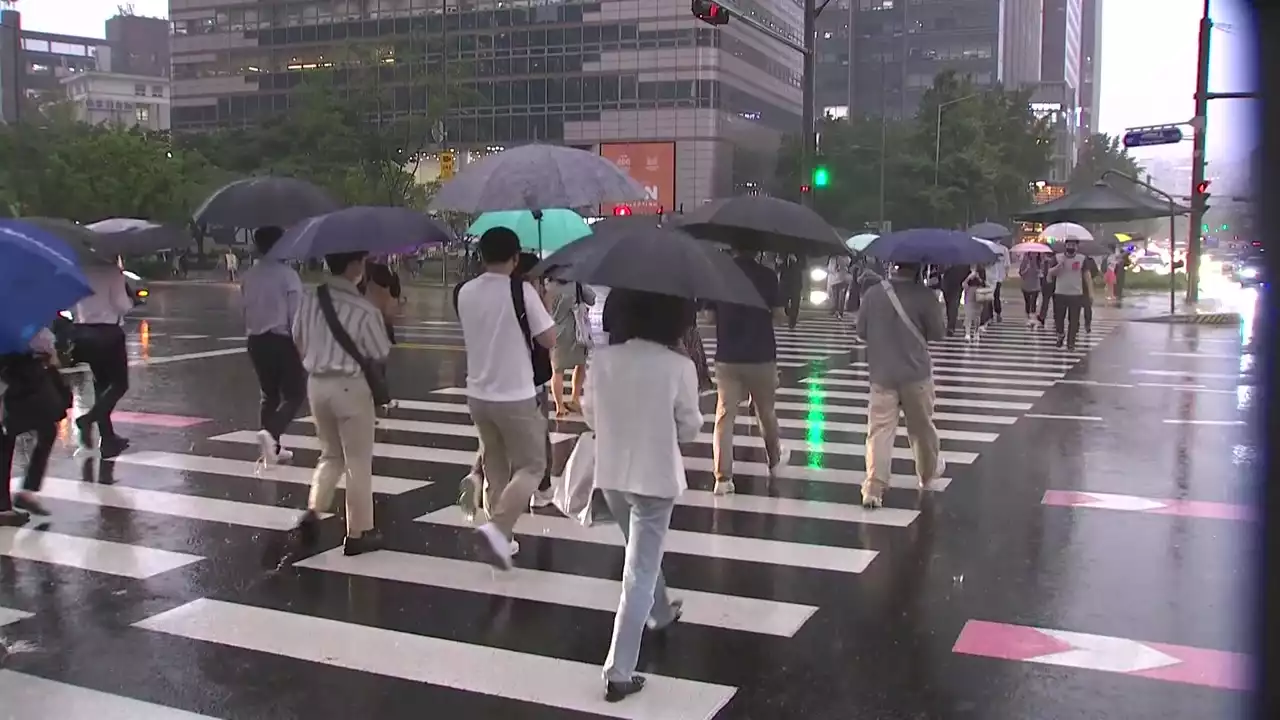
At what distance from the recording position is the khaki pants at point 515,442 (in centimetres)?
616

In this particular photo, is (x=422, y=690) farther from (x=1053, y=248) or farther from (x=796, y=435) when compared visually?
(x=1053, y=248)

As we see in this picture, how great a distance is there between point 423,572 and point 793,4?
92424 mm

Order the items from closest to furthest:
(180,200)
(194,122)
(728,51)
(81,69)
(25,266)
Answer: (25,266) < (180,200) < (728,51) < (194,122) < (81,69)

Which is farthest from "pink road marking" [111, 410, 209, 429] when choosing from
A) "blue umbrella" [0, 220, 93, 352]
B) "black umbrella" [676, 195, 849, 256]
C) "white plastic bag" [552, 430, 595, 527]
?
"white plastic bag" [552, 430, 595, 527]

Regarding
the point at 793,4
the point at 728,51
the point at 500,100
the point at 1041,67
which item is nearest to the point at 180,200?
the point at 500,100

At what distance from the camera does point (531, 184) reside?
7.10 metres

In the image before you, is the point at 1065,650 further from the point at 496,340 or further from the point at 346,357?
the point at 346,357

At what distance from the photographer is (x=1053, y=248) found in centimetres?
3062

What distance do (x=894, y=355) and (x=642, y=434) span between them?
3844 millimetres

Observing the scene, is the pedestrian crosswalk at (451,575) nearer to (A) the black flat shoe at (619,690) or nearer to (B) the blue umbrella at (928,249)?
(A) the black flat shoe at (619,690)

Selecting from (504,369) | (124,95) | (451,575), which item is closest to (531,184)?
(504,369)

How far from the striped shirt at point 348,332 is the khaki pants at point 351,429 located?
8 centimetres

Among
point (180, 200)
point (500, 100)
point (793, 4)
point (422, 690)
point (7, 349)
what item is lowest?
point (422, 690)

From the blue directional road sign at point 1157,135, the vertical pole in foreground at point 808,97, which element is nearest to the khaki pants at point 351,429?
the vertical pole in foreground at point 808,97
